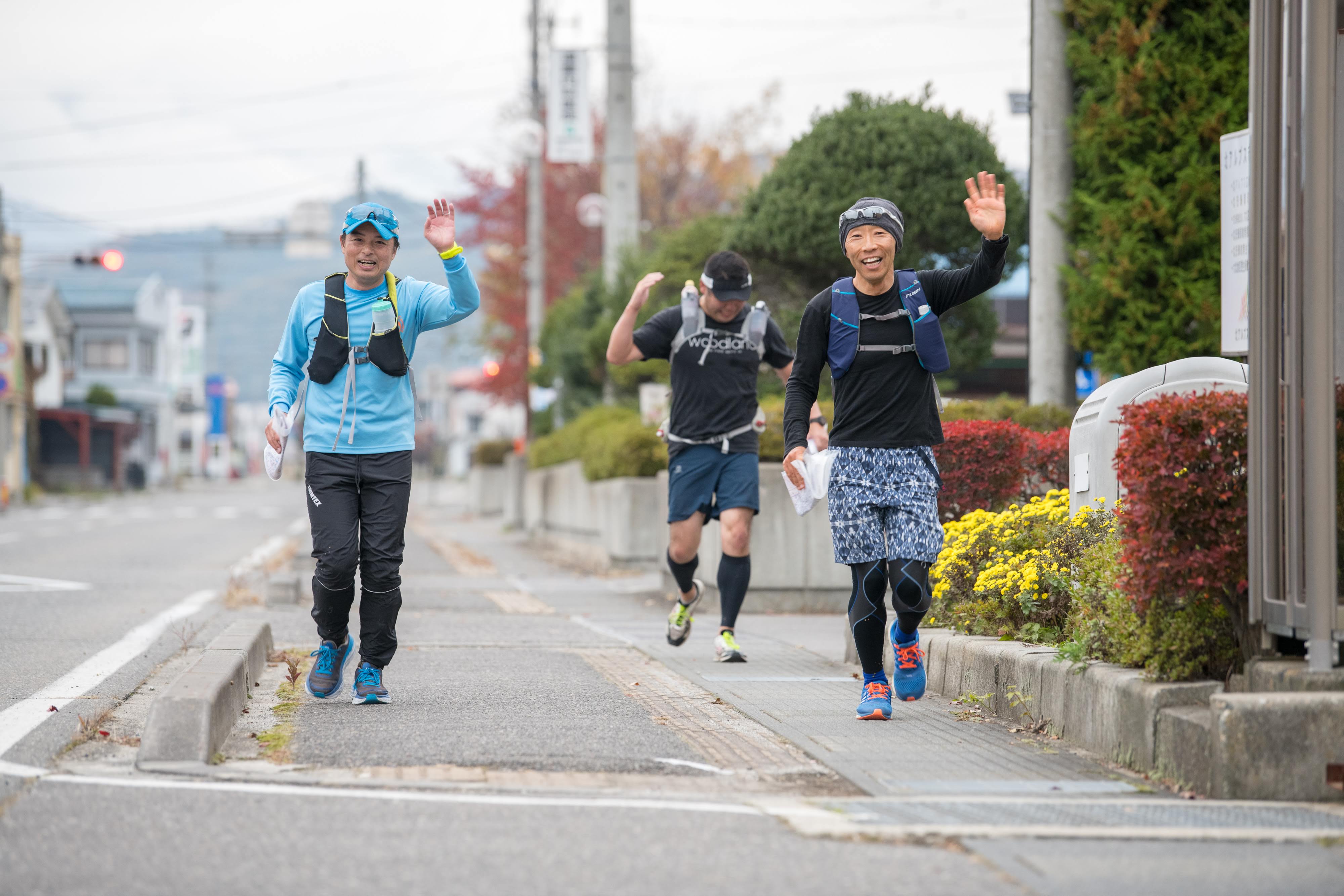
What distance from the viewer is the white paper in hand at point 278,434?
19.9 ft

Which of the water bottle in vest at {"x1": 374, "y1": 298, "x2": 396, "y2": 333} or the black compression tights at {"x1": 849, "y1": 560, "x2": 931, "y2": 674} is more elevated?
the water bottle in vest at {"x1": 374, "y1": 298, "x2": 396, "y2": 333}

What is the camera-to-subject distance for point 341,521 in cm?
617

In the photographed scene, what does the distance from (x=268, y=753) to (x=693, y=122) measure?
1375 inches

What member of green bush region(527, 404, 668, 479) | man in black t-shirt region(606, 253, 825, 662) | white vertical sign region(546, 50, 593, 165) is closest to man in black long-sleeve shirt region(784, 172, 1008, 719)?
man in black t-shirt region(606, 253, 825, 662)

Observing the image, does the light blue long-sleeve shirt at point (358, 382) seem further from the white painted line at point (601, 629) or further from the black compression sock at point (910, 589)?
the white painted line at point (601, 629)

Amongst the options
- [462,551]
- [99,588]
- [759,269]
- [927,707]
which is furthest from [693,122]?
[927,707]

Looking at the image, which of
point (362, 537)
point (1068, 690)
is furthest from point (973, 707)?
point (362, 537)

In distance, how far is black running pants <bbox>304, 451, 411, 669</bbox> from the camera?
6152 millimetres

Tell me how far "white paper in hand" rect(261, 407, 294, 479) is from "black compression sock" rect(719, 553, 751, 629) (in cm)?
265

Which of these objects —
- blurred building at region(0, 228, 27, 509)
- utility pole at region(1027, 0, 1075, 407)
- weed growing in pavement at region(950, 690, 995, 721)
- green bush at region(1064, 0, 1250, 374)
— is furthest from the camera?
blurred building at region(0, 228, 27, 509)

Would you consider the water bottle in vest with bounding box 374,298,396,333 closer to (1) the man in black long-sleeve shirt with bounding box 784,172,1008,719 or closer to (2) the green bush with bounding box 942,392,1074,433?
(1) the man in black long-sleeve shirt with bounding box 784,172,1008,719

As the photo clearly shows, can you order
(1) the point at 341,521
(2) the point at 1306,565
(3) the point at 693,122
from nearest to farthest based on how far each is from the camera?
(2) the point at 1306,565
(1) the point at 341,521
(3) the point at 693,122

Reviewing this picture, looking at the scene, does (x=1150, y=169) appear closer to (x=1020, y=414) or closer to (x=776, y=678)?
(x=1020, y=414)

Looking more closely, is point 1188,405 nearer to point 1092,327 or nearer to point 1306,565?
point 1306,565
